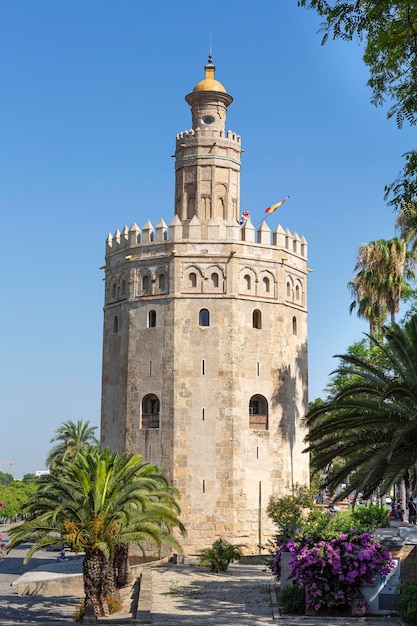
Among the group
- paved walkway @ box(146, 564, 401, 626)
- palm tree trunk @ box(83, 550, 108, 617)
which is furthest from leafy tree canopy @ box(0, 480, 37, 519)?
palm tree trunk @ box(83, 550, 108, 617)

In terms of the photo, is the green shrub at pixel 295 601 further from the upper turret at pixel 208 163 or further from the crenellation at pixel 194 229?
the upper turret at pixel 208 163

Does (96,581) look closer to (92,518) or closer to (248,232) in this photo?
(92,518)

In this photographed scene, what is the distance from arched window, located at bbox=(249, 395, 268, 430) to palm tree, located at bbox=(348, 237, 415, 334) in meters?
6.53

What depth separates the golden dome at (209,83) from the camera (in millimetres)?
35781

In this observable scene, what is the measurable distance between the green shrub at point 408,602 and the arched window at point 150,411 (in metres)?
17.3

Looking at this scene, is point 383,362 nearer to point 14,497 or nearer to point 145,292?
point 145,292

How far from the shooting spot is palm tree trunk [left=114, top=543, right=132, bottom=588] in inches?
953

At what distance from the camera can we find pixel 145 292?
110ft

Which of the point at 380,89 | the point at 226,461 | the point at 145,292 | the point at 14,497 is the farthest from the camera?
the point at 14,497

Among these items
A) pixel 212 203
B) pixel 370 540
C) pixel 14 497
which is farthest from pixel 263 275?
pixel 14 497

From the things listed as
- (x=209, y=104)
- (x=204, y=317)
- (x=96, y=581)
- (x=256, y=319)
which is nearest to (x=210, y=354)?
(x=204, y=317)

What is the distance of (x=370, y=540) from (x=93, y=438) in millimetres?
41792

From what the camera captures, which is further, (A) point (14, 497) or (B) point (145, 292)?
(A) point (14, 497)

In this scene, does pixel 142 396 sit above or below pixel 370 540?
above
